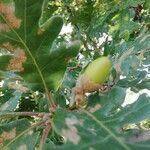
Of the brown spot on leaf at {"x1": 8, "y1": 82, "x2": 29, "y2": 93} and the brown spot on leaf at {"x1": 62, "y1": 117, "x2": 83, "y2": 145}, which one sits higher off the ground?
the brown spot on leaf at {"x1": 8, "y1": 82, "x2": 29, "y2": 93}

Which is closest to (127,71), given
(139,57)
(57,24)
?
(139,57)

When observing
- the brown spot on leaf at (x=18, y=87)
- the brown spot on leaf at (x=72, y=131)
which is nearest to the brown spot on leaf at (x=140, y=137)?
the brown spot on leaf at (x=72, y=131)

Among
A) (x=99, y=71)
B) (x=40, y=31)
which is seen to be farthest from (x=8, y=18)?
(x=99, y=71)

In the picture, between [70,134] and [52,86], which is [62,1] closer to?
[52,86]

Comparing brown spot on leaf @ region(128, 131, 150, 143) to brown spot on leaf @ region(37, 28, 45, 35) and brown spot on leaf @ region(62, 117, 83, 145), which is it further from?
brown spot on leaf @ region(37, 28, 45, 35)

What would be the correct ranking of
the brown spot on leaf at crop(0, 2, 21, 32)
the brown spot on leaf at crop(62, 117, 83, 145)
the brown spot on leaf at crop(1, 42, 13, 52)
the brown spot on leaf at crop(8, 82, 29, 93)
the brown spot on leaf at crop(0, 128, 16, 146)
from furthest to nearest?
the brown spot on leaf at crop(8, 82, 29, 93) → the brown spot on leaf at crop(0, 128, 16, 146) → the brown spot on leaf at crop(1, 42, 13, 52) → the brown spot on leaf at crop(0, 2, 21, 32) → the brown spot on leaf at crop(62, 117, 83, 145)

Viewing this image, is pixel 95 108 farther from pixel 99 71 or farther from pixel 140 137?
pixel 140 137

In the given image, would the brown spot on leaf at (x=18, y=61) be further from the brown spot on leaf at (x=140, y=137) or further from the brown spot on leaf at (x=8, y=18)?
the brown spot on leaf at (x=140, y=137)

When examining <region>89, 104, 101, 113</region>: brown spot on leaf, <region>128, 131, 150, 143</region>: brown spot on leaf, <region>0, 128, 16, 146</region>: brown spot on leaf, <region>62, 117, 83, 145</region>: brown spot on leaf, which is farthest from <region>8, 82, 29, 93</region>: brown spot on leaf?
<region>128, 131, 150, 143</region>: brown spot on leaf
